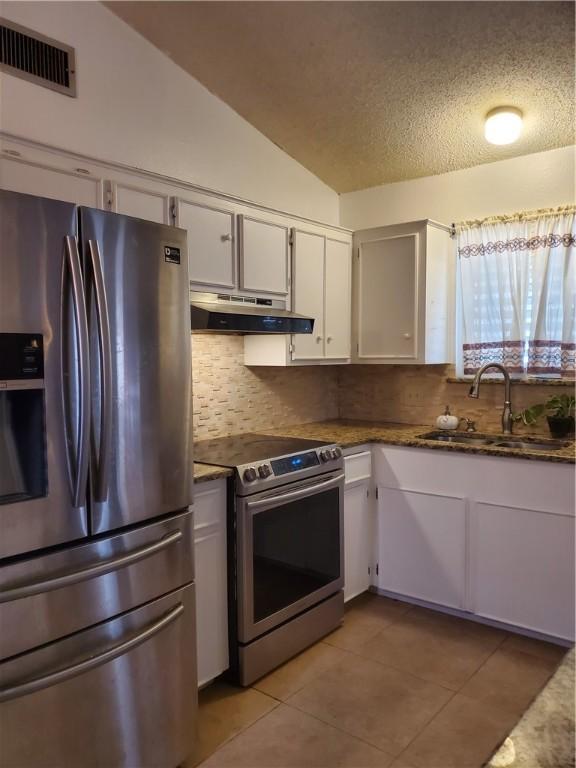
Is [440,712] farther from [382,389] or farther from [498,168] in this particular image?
[498,168]

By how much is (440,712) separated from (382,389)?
2.06 m

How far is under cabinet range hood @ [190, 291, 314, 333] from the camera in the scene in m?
2.41

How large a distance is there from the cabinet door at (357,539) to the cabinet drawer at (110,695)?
4.02ft

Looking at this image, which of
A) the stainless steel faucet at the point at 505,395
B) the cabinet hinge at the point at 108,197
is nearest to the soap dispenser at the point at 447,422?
the stainless steel faucet at the point at 505,395

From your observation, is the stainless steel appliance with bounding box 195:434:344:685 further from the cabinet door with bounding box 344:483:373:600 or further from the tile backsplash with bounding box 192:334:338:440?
the tile backsplash with bounding box 192:334:338:440

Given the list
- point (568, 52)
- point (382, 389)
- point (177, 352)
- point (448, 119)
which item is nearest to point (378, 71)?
point (448, 119)

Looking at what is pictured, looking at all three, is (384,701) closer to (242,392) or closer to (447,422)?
(447,422)

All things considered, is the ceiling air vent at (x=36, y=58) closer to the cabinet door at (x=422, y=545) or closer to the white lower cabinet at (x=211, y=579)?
the white lower cabinet at (x=211, y=579)

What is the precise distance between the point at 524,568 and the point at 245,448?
4.75 feet

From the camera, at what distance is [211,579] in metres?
2.28

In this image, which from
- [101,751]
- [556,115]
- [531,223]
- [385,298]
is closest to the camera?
[101,751]

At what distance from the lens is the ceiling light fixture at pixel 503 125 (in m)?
Result: 2.69

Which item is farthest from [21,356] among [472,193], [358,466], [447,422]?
[472,193]

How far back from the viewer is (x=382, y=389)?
3.84 m
